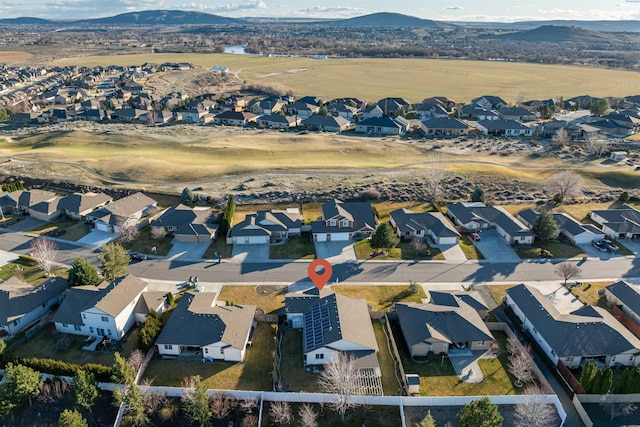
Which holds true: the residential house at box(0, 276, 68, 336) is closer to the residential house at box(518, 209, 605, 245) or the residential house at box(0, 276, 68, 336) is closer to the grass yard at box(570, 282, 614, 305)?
the grass yard at box(570, 282, 614, 305)

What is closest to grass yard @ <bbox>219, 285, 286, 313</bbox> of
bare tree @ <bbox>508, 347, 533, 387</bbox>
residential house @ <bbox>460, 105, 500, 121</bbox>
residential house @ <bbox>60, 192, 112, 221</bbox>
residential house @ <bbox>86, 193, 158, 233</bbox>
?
bare tree @ <bbox>508, 347, 533, 387</bbox>

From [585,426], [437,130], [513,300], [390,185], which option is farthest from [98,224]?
[437,130]

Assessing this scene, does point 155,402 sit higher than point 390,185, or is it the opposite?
point 390,185

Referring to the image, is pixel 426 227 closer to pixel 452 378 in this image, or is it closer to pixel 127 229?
pixel 452 378

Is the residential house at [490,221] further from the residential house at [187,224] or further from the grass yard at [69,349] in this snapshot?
Answer: the grass yard at [69,349]

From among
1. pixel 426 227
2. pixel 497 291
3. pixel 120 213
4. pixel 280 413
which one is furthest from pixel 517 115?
pixel 280 413

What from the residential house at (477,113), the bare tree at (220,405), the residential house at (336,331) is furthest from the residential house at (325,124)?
the bare tree at (220,405)

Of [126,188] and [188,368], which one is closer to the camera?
[188,368]

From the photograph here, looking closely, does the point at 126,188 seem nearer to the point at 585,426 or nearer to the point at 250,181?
the point at 250,181
